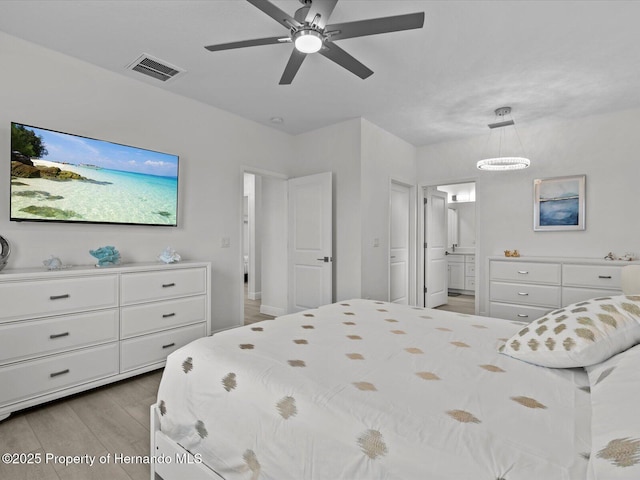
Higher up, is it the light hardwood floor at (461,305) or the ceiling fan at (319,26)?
the ceiling fan at (319,26)

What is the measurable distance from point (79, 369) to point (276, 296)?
2.82 metres

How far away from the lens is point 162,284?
2.91 meters

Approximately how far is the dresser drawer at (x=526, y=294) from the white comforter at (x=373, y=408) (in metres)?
2.57

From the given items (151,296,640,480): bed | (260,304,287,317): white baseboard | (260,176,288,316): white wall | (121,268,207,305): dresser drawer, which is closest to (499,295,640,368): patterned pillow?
(151,296,640,480): bed

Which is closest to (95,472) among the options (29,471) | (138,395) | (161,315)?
(29,471)

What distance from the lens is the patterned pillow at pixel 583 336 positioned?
122 cm

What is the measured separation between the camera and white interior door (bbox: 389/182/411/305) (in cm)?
484

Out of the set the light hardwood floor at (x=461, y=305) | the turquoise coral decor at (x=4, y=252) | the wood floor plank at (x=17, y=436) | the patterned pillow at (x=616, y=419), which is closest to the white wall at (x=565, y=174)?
the light hardwood floor at (x=461, y=305)

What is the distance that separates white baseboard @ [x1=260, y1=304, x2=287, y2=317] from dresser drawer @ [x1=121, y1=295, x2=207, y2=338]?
5.75 ft

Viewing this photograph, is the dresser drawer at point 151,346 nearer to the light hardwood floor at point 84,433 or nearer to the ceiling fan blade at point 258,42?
the light hardwood floor at point 84,433

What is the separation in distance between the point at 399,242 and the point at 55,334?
4.16 metres

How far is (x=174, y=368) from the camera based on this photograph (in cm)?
Result: 151

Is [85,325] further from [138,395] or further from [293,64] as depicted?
[293,64]


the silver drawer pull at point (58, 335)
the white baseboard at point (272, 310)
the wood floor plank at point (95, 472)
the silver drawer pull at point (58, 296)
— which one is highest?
the silver drawer pull at point (58, 296)
